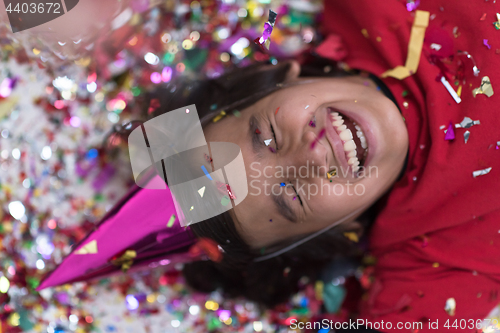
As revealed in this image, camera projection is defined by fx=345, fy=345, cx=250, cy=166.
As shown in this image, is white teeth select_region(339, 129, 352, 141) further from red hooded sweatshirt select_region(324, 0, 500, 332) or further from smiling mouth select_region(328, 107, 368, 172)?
red hooded sweatshirt select_region(324, 0, 500, 332)

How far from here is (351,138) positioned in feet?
3.00

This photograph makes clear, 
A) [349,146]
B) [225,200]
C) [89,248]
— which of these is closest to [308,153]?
[349,146]

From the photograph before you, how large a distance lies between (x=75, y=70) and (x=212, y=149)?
0.76m

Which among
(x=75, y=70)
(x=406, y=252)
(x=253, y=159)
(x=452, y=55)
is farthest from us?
(x=75, y=70)

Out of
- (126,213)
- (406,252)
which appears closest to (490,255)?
(406,252)

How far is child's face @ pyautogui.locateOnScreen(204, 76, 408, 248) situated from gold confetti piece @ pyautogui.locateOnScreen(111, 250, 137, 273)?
0.31 meters

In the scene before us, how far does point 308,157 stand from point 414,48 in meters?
0.54

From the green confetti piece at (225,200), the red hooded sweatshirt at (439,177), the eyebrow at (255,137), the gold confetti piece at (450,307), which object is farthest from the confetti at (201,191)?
the gold confetti piece at (450,307)

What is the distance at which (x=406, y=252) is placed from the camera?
117cm

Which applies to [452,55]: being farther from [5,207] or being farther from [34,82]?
[5,207]

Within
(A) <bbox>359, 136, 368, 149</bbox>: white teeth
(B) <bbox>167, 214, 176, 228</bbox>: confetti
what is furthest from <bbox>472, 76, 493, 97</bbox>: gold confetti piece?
(B) <bbox>167, 214, 176, 228</bbox>: confetti

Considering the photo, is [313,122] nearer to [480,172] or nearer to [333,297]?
[480,172]

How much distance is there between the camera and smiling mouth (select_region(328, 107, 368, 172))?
35.8 inches

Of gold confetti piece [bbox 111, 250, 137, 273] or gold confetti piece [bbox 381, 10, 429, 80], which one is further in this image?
gold confetti piece [bbox 381, 10, 429, 80]
